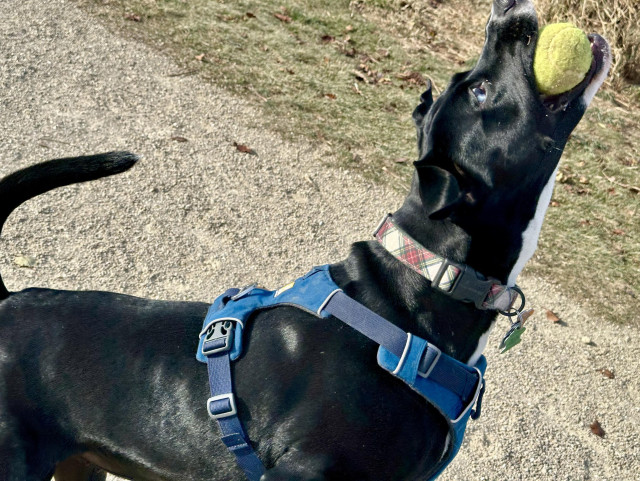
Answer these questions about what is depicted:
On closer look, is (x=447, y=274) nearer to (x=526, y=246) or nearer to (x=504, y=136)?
(x=526, y=246)

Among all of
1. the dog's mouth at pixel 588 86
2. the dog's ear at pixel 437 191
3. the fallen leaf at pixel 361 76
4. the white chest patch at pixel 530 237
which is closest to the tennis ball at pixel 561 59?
the dog's mouth at pixel 588 86

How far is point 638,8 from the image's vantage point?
26.7 feet

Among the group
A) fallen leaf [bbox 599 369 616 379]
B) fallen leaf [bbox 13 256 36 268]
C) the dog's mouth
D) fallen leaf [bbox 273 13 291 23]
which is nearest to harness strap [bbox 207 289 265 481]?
the dog's mouth

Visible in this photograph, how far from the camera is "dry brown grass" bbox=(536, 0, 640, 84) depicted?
816 centimetres

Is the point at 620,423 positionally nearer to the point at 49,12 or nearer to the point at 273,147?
the point at 273,147

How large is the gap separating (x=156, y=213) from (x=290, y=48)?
3423mm

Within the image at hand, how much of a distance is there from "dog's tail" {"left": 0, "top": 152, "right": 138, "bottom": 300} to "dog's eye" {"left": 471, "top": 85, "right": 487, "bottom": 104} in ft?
4.47

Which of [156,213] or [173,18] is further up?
[173,18]

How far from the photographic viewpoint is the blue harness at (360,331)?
94.1 inches

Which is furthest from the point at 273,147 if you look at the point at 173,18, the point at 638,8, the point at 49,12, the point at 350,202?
the point at 638,8

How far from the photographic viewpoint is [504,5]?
2852mm

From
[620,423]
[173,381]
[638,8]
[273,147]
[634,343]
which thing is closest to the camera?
[173,381]

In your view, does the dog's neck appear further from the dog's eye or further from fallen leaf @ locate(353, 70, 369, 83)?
fallen leaf @ locate(353, 70, 369, 83)

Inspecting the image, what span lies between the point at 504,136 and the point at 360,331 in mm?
952
